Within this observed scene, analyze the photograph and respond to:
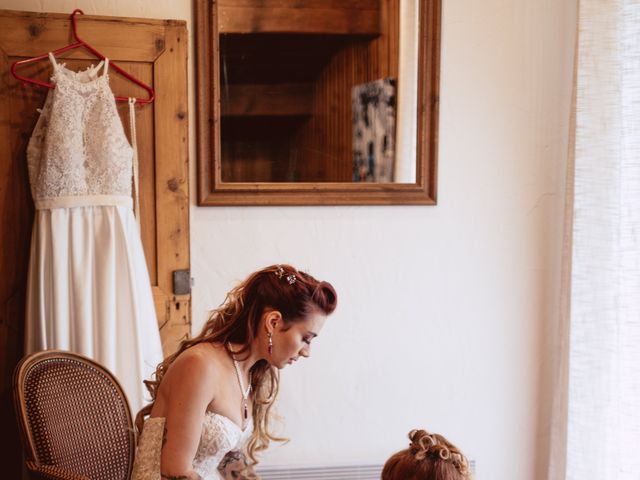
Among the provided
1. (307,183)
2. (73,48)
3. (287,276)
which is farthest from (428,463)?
(73,48)

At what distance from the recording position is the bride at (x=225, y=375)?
1621 mm

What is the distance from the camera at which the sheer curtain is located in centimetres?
248

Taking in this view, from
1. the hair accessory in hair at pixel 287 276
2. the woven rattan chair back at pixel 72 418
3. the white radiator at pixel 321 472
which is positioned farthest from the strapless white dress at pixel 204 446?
the white radiator at pixel 321 472

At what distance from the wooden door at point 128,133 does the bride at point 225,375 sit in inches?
21.2

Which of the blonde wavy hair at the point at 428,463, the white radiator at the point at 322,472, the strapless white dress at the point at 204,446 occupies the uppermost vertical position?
the blonde wavy hair at the point at 428,463

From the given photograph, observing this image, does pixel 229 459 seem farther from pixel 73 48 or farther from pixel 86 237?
pixel 73 48

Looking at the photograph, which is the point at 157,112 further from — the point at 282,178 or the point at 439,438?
the point at 439,438

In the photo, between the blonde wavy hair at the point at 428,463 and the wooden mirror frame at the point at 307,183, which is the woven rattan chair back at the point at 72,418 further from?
the blonde wavy hair at the point at 428,463

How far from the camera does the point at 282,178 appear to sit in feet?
8.21

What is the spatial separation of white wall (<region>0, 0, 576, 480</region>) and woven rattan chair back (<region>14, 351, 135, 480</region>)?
560 millimetres

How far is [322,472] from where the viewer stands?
8.34ft

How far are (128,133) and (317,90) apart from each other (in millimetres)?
684

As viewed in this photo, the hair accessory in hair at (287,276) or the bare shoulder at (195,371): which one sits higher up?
the hair accessory in hair at (287,276)

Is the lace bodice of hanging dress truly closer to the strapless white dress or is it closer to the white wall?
the white wall
